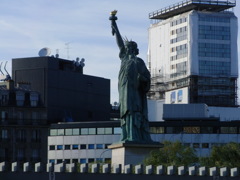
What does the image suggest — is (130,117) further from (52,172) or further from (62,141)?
(62,141)

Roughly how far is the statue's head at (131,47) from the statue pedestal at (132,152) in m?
8.75

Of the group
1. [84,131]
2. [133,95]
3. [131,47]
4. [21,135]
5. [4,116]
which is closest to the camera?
[133,95]

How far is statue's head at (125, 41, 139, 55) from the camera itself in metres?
110

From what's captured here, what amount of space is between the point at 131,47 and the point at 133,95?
4.58 metres

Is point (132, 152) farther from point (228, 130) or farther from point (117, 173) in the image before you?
point (228, 130)

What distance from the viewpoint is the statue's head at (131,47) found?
361ft

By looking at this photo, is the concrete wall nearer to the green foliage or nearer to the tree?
the tree

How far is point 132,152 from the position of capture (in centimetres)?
10806

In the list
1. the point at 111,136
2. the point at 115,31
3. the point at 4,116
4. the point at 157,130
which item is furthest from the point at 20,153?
the point at 115,31

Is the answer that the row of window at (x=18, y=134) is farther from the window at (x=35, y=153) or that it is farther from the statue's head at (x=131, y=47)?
the statue's head at (x=131, y=47)

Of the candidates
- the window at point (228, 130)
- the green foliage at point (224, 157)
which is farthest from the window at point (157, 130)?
the green foliage at point (224, 157)

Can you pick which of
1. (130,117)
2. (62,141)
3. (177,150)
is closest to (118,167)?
(130,117)

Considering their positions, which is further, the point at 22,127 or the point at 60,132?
the point at 22,127

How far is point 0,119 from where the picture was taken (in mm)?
189125
